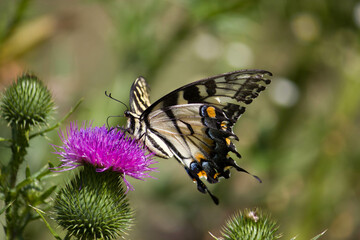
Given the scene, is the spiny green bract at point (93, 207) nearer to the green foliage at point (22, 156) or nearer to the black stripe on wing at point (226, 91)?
the green foliage at point (22, 156)

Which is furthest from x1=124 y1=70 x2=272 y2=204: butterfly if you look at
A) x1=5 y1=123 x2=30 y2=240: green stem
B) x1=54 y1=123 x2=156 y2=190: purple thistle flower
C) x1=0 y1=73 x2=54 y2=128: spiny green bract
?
x1=5 y1=123 x2=30 y2=240: green stem

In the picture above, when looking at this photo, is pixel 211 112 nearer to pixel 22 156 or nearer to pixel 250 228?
pixel 250 228

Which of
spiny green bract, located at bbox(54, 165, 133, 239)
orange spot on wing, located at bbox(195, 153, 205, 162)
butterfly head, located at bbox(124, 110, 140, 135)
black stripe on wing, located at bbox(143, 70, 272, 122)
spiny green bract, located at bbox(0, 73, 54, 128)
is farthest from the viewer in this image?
orange spot on wing, located at bbox(195, 153, 205, 162)

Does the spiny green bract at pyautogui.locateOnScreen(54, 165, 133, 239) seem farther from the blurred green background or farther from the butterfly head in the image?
the blurred green background

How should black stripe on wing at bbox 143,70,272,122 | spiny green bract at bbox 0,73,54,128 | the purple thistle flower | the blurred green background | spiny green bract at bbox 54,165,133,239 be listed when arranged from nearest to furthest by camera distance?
spiny green bract at bbox 54,165,133,239, the purple thistle flower, spiny green bract at bbox 0,73,54,128, black stripe on wing at bbox 143,70,272,122, the blurred green background

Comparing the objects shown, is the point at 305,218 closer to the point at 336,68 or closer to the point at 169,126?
the point at 336,68

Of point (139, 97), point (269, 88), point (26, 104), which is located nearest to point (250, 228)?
point (139, 97)
